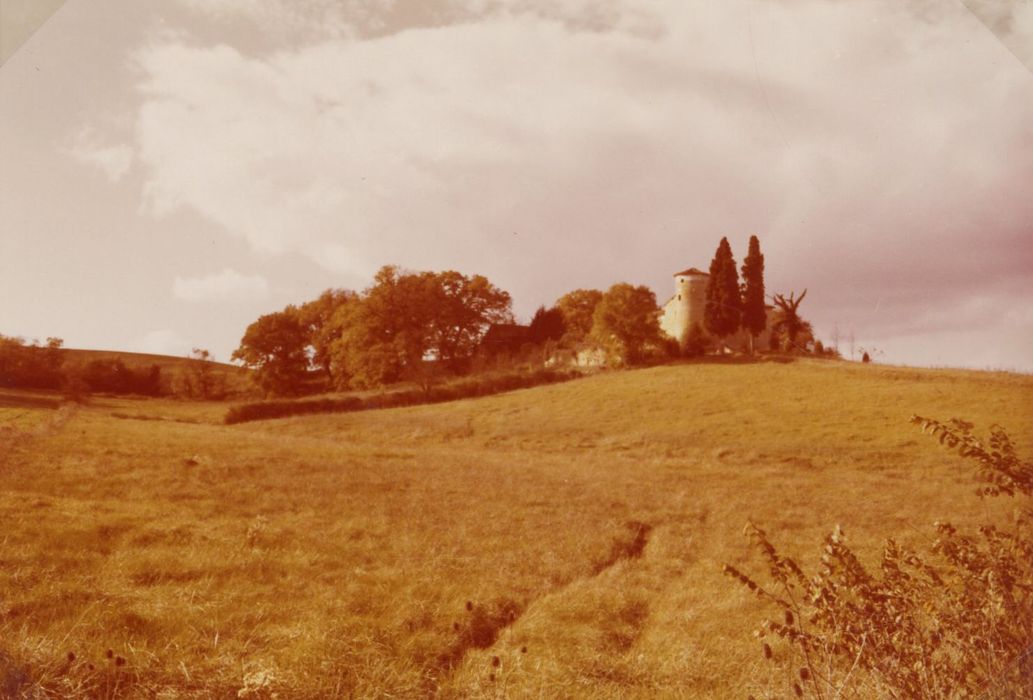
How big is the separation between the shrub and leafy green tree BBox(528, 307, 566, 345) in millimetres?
28518

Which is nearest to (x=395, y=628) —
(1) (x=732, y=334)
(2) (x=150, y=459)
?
(2) (x=150, y=459)

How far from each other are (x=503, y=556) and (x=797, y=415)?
2545cm

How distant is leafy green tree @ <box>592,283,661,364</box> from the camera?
4769 centimetres

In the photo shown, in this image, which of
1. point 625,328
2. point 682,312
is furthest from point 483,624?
point 625,328

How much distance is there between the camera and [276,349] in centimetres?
1805

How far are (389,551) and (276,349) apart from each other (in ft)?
31.7

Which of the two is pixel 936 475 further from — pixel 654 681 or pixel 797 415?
pixel 654 681

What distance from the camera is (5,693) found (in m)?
4.54

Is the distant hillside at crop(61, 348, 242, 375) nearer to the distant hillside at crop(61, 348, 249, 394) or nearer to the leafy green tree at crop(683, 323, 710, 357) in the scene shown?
the distant hillside at crop(61, 348, 249, 394)

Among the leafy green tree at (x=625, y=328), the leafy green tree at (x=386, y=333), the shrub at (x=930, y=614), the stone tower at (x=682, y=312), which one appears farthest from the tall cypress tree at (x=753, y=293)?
the shrub at (x=930, y=614)

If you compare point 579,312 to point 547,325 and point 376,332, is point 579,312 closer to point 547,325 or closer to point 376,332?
point 547,325

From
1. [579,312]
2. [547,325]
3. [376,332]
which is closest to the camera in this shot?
[376,332]

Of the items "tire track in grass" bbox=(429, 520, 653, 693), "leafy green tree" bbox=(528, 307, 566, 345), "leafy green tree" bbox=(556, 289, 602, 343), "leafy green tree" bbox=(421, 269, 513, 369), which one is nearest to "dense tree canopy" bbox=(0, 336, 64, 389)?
"tire track in grass" bbox=(429, 520, 653, 693)

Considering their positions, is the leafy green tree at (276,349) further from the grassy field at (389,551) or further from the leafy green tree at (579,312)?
the leafy green tree at (579,312)
